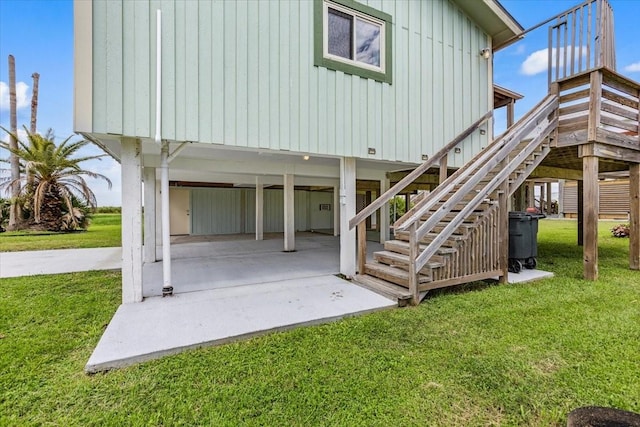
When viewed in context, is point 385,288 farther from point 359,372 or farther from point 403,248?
point 359,372

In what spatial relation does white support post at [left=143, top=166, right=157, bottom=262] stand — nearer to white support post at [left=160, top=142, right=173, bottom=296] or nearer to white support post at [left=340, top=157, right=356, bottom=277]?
white support post at [left=160, top=142, right=173, bottom=296]

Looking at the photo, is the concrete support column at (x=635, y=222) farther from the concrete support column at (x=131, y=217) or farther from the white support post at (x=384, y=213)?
the concrete support column at (x=131, y=217)

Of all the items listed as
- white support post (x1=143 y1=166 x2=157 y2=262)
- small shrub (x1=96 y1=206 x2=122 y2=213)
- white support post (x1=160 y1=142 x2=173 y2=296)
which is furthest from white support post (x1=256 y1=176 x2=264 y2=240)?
small shrub (x1=96 y1=206 x2=122 y2=213)

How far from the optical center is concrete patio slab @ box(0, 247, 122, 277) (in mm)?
5977

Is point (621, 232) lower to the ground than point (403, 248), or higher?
lower

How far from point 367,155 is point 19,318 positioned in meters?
5.04

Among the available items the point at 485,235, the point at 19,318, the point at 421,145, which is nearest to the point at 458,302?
the point at 485,235

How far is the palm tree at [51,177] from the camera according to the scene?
1259cm

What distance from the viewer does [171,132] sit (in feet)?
12.5

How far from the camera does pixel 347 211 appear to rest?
5.34m

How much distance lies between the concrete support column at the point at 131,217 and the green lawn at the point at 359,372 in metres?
0.42

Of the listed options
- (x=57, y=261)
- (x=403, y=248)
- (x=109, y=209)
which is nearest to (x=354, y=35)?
(x=403, y=248)

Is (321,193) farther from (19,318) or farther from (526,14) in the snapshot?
(526,14)

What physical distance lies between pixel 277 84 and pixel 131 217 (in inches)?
104
